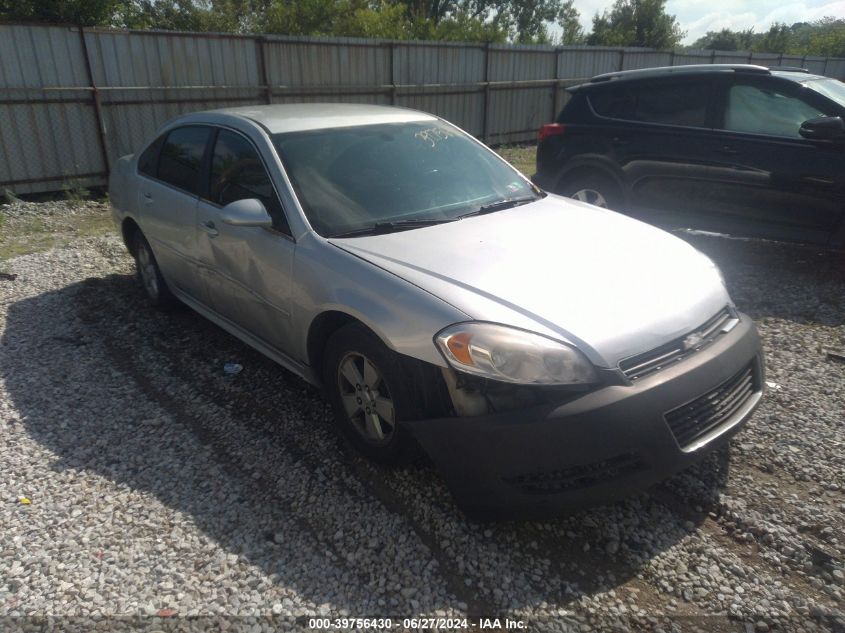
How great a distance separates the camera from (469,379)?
2.54 meters

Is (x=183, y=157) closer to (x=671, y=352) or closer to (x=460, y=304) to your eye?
(x=460, y=304)

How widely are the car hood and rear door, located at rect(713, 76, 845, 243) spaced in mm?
2937

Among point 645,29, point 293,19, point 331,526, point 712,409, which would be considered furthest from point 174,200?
point 645,29

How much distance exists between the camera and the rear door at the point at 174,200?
4387 millimetres

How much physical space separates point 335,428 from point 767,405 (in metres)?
2.46

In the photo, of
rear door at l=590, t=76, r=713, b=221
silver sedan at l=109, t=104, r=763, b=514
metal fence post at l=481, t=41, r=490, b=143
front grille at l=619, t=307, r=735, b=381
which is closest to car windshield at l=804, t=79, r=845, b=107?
rear door at l=590, t=76, r=713, b=221

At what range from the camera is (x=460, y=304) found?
264 cm

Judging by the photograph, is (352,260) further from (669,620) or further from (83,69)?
(83,69)

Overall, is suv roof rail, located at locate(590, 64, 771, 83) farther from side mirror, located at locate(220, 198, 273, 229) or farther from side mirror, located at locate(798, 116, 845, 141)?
side mirror, located at locate(220, 198, 273, 229)

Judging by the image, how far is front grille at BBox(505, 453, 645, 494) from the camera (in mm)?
2467

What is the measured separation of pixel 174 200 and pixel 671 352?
3.46 m

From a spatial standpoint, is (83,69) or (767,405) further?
(83,69)

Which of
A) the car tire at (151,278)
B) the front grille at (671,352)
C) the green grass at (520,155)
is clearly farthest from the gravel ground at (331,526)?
the green grass at (520,155)

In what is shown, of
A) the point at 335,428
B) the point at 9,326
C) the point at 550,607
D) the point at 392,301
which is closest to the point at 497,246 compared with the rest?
the point at 392,301
